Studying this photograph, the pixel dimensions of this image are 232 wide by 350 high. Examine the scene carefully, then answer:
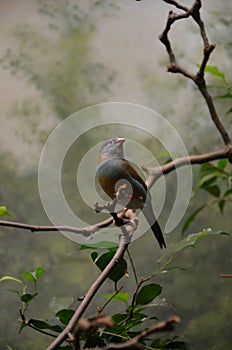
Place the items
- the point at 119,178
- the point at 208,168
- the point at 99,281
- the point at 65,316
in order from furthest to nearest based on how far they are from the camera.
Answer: the point at 208,168, the point at 119,178, the point at 65,316, the point at 99,281

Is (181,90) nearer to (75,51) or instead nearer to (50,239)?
(75,51)

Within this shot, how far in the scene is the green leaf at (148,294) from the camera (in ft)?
2.50

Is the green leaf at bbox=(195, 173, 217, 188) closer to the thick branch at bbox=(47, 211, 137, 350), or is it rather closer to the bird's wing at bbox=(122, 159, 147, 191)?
the bird's wing at bbox=(122, 159, 147, 191)

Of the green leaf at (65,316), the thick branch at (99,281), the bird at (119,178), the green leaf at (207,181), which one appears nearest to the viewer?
the thick branch at (99,281)

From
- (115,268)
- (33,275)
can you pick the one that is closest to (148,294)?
(115,268)

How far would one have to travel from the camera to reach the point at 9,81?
155 cm

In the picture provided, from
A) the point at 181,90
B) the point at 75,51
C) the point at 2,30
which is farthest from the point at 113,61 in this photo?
the point at 2,30

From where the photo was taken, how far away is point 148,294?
766 mm

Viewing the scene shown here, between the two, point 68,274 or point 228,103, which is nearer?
point 68,274

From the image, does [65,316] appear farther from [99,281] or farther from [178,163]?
[178,163]

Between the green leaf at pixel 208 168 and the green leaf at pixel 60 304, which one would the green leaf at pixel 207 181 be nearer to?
the green leaf at pixel 208 168

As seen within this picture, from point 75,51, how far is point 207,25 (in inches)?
16.3

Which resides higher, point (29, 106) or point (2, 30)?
point (2, 30)

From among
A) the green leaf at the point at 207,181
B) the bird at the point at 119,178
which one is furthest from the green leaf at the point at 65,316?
the green leaf at the point at 207,181
